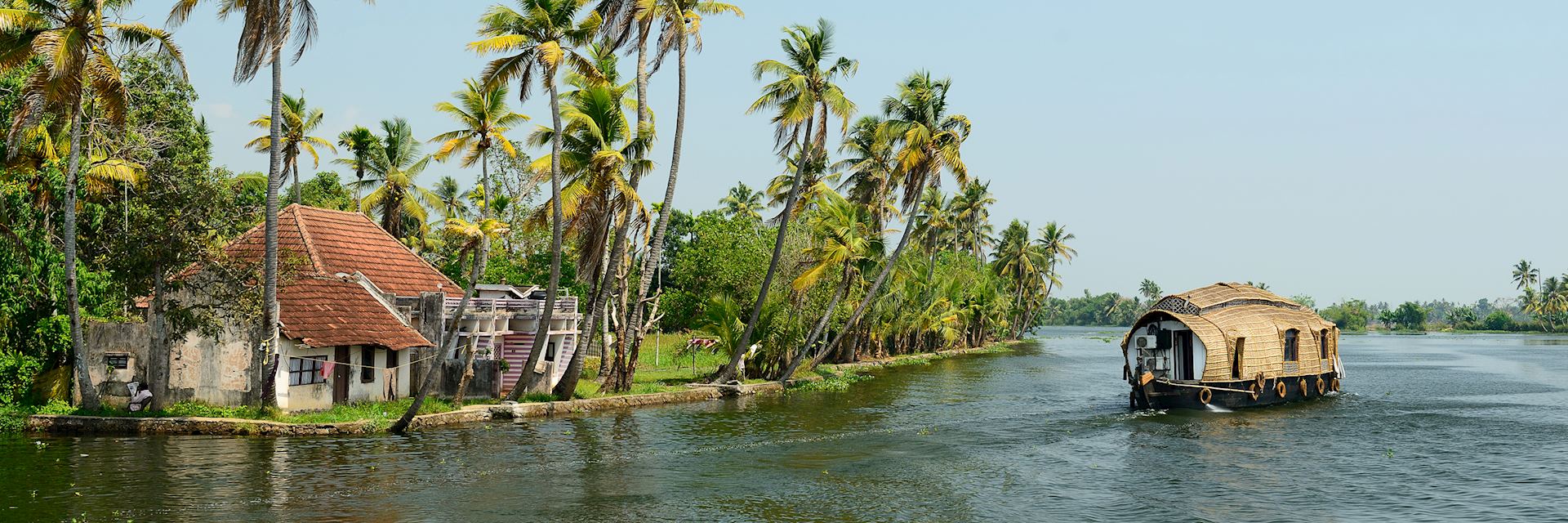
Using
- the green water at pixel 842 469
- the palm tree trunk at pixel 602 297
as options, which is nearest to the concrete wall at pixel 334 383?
the green water at pixel 842 469

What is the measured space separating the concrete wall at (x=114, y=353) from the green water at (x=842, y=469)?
3041 millimetres

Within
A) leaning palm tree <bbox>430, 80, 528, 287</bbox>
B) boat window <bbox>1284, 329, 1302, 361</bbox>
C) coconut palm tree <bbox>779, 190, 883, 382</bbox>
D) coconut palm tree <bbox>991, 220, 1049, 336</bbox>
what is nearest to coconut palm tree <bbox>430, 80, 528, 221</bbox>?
leaning palm tree <bbox>430, 80, 528, 287</bbox>

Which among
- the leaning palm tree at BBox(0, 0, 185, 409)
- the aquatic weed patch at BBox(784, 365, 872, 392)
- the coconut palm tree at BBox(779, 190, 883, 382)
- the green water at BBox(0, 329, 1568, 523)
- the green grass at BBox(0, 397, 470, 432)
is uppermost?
the leaning palm tree at BBox(0, 0, 185, 409)

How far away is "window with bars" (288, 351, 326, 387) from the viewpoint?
29516mm

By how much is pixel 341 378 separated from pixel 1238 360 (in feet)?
96.7

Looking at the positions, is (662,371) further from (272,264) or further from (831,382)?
(272,264)

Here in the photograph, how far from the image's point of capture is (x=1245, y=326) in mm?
39375

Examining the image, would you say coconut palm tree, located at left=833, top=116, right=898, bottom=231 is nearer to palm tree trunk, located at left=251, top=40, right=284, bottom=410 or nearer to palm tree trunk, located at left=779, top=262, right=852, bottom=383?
palm tree trunk, located at left=779, top=262, right=852, bottom=383

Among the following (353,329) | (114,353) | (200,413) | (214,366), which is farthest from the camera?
(353,329)

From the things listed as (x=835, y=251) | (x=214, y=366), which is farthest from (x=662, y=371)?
(x=214, y=366)

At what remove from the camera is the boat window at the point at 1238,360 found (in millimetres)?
38844

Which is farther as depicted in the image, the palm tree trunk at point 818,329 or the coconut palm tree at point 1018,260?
the coconut palm tree at point 1018,260

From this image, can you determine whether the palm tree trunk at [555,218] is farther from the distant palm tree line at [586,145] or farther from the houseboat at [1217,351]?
the houseboat at [1217,351]

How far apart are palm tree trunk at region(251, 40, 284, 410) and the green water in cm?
208
